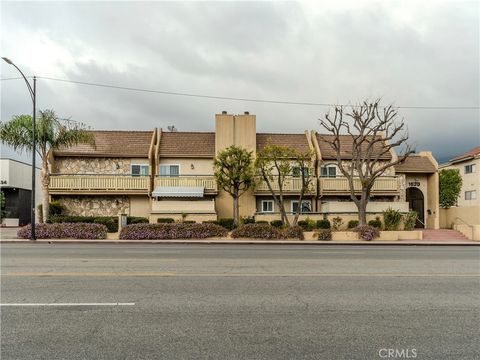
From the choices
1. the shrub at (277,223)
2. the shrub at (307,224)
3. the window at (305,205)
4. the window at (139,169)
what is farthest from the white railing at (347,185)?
the window at (139,169)

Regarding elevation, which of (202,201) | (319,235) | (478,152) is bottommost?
(319,235)

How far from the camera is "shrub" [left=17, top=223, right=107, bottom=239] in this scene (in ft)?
79.2

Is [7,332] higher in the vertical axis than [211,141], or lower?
lower

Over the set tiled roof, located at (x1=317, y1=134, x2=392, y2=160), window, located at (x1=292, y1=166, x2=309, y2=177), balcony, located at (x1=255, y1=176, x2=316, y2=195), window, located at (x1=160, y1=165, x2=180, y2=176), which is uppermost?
tiled roof, located at (x1=317, y1=134, x2=392, y2=160)

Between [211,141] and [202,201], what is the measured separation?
19.0 ft

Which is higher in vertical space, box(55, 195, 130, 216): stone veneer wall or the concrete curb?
box(55, 195, 130, 216): stone veneer wall

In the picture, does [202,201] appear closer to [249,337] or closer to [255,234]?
[255,234]

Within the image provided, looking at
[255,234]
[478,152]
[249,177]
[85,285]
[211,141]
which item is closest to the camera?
[85,285]

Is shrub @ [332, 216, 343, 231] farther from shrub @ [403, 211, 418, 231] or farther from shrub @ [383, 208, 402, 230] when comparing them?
shrub @ [403, 211, 418, 231]

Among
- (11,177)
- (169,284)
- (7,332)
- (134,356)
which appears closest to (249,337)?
(134,356)

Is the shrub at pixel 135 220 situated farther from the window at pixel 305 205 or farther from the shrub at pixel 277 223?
the window at pixel 305 205

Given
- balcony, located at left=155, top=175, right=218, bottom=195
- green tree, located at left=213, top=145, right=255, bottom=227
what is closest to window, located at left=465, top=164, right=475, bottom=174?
green tree, located at left=213, top=145, right=255, bottom=227

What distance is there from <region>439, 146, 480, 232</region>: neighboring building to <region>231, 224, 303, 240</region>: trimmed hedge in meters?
15.4

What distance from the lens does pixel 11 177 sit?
37.2m
